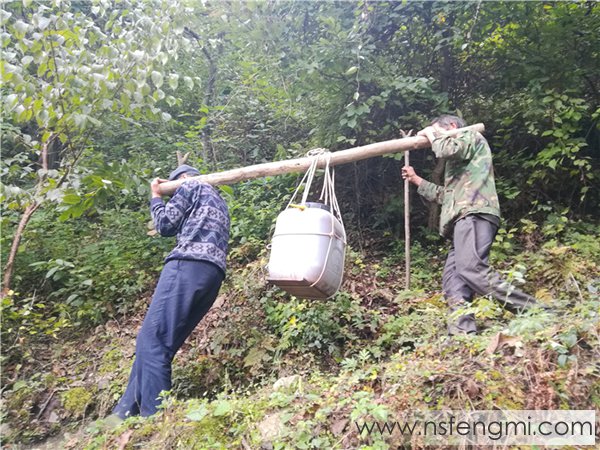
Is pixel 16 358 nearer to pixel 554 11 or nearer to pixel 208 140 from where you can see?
pixel 208 140

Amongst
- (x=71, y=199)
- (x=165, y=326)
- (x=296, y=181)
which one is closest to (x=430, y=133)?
(x=165, y=326)

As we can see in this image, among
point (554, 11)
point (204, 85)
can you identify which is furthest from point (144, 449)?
point (204, 85)

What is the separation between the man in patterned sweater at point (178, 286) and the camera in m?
3.38

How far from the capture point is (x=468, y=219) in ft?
11.9

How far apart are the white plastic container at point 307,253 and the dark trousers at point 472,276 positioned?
1.02 metres

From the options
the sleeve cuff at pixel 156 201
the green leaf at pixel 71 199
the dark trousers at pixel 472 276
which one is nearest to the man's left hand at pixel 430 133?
the dark trousers at pixel 472 276

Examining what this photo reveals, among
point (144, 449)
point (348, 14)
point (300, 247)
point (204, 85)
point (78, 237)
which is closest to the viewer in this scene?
point (144, 449)

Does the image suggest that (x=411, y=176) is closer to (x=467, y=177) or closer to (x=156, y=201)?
(x=467, y=177)

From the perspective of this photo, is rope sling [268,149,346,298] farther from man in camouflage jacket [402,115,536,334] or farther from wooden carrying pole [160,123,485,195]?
man in camouflage jacket [402,115,536,334]

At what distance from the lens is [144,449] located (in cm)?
256

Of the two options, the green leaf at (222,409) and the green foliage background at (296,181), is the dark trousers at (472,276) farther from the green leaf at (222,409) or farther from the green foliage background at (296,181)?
the green leaf at (222,409)

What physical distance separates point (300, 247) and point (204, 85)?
704 cm

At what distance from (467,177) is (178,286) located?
8.13ft

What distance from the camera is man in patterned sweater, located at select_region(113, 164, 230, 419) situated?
338 centimetres
